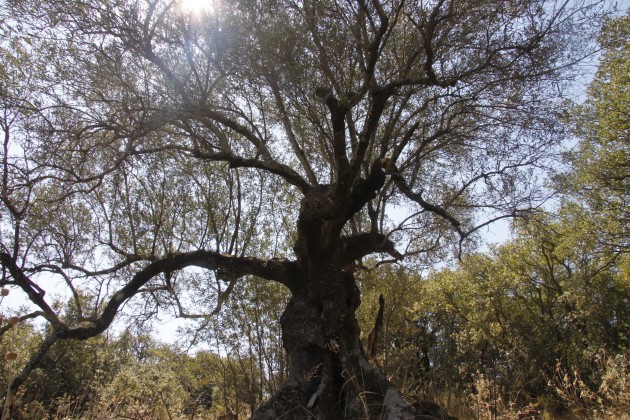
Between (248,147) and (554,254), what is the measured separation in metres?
19.3

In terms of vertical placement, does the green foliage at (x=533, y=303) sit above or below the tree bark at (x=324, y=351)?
above

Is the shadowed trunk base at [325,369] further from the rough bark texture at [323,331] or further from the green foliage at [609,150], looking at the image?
the green foliage at [609,150]

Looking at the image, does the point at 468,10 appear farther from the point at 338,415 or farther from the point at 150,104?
the point at 338,415

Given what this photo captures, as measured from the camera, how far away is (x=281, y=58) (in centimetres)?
826

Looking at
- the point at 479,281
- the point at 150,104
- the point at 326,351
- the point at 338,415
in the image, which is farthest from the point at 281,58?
the point at 479,281

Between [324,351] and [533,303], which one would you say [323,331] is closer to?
[324,351]

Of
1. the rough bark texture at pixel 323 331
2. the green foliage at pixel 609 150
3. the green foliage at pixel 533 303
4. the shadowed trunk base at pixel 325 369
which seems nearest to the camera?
the shadowed trunk base at pixel 325 369

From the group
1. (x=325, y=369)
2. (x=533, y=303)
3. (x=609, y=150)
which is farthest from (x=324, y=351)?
(x=533, y=303)

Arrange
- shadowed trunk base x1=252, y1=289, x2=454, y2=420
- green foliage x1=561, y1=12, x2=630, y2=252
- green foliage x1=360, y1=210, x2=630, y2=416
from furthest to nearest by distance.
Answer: green foliage x1=360, y1=210, x2=630, y2=416 → green foliage x1=561, y1=12, x2=630, y2=252 → shadowed trunk base x1=252, y1=289, x2=454, y2=420

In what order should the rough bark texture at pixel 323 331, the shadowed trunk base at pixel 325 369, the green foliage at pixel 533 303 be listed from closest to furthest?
the shadowed trunk base at pixel 325 369, the rough bark texture at pixel 323 331, the green foliage at pixel 533 303

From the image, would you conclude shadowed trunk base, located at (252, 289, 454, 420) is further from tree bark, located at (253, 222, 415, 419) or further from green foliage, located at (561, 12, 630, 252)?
green foliage, located at (561, 12, 630, 252)

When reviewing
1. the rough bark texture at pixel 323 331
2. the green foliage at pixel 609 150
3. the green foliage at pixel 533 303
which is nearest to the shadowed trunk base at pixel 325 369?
the rough bark texture at pixel 323 331

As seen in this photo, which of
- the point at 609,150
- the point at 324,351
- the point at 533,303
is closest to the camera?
the point at 324,351

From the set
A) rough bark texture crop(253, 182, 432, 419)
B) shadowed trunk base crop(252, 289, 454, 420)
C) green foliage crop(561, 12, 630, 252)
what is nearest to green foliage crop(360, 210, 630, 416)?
green foliage crop(561, 12, 630, 252)
